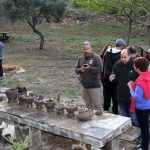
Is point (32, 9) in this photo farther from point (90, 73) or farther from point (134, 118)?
point (134, 118)

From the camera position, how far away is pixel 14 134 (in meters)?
6.79

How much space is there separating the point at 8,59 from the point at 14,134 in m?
9.79

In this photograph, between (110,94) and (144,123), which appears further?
(110,94)

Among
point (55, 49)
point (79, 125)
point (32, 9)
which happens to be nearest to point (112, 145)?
point (79, 125)

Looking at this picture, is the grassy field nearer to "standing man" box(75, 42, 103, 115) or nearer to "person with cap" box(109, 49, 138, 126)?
"standing man" box(75, 42, 103, 115)

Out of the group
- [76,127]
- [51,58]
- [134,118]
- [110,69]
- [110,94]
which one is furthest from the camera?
[51,58]

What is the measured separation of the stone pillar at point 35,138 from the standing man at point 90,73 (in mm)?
1744

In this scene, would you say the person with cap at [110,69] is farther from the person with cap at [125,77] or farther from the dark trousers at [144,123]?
the dark trousers at [144,123]

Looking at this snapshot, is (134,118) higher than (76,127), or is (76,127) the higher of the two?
(76,127)

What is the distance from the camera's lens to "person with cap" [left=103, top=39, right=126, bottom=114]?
25.6 ft

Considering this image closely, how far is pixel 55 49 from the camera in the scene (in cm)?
1917

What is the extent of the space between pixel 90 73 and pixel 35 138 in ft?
6.12

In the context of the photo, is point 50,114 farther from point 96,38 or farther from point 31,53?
point 96,38

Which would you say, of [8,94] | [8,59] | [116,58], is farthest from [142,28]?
[8,94]
